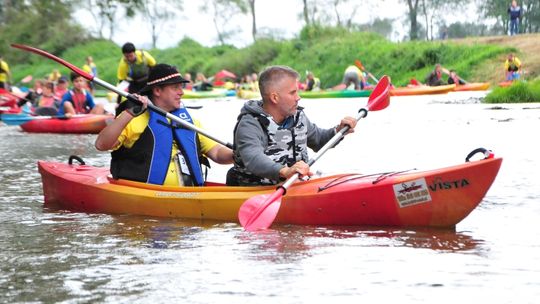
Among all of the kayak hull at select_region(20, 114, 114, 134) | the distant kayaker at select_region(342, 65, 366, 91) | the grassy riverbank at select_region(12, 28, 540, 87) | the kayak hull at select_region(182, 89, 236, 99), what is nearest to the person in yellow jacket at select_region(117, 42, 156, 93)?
the kayak hull at select_region(20, 114, 114, 134)

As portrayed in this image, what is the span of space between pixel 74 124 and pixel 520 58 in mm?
20098

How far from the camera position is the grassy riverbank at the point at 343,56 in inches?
1318

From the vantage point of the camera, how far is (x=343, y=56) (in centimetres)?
4084

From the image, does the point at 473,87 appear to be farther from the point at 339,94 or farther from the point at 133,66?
the point at 133,66

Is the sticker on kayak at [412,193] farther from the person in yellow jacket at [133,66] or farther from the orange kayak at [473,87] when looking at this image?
the orange kayak at [473,87]

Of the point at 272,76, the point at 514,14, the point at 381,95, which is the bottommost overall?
the point at 381,95

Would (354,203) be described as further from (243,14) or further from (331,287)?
(243,14)

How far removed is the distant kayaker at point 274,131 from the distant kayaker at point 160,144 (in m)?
0.62

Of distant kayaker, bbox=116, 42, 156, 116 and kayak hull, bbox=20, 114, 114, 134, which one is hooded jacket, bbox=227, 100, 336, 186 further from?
kayak hull, bbox=20, 114, 114, 134

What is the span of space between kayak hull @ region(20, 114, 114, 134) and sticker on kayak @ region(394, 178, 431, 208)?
9.43 meters

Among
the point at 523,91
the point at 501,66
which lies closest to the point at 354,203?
the point at 523,91

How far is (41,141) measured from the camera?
15.4 metres

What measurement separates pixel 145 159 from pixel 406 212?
1.91 m

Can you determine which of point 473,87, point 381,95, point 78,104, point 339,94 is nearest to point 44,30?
point 339,94
